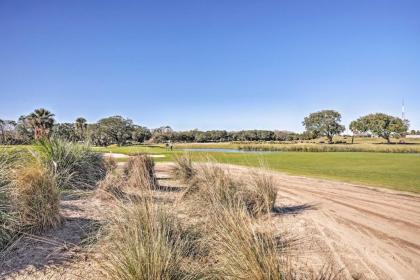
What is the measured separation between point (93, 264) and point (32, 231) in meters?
1.68

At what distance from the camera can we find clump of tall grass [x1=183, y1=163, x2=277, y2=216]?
618 centimetres

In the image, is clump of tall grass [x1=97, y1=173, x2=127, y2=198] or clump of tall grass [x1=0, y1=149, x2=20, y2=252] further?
clump of tall grass [x1=97, y1=173, x2=127, y2=198]

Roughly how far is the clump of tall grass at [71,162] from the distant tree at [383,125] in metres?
85.1

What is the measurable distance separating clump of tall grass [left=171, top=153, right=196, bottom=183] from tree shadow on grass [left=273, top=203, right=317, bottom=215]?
2.82 m

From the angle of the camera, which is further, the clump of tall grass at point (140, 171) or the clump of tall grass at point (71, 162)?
the clump of tall grass at point (140, 171)

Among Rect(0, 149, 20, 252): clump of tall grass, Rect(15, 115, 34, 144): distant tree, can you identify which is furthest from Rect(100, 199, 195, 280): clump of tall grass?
Rect(15, 115, 34, 144): distant tree

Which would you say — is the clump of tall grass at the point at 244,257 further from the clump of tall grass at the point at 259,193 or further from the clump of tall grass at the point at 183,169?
the clump of tall grass at the point at 183,169

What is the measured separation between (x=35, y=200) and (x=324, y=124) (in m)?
101

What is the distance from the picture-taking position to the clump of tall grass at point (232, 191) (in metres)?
6.18

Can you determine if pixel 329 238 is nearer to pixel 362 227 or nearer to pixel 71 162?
pixel 362 227

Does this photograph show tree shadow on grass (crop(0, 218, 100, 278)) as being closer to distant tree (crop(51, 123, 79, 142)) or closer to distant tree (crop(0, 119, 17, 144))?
distant tree (crop(0, 119, 17, 144))

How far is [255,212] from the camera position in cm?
632

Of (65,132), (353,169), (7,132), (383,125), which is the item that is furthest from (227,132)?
(7,132)

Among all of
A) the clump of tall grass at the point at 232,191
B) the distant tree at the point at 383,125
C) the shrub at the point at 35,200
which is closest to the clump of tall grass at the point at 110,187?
the clump of tall grass at the point at 232,191
